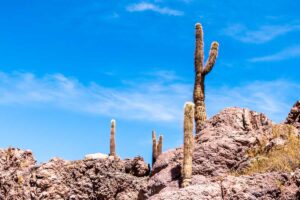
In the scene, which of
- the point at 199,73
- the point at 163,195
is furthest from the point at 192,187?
the point at 199,73

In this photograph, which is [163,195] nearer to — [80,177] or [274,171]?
[274,171]

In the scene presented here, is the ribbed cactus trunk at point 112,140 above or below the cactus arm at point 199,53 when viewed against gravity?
below

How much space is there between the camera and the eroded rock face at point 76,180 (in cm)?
2195

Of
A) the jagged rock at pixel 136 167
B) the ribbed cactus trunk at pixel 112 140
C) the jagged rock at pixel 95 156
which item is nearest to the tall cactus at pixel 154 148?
the jagged rock at pixel 136 167

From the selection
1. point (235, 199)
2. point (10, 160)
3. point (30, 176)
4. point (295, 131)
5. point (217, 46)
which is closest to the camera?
point (235, 199)

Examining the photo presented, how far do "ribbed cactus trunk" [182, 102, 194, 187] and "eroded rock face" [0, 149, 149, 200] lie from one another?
643cm

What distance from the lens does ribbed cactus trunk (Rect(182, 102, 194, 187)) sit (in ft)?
52.4

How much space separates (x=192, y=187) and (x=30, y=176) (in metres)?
10.2

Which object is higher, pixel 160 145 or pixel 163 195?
pixel 160 145

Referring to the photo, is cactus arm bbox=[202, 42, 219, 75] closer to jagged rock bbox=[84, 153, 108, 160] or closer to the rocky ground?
the rocky ground

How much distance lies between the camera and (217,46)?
20.6m

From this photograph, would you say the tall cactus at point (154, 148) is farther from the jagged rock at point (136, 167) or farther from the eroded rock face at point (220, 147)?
the eroded rock face at point (220, 147)

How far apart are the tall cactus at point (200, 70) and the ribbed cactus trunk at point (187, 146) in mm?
3337

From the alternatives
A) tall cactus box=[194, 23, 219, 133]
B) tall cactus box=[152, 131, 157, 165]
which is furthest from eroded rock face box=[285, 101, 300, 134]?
tall cactus box=[152, 131, 157, 165]
